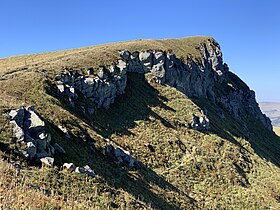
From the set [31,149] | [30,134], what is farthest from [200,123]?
[31,149]

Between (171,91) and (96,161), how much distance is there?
3831 cm

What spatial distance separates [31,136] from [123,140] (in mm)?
20569

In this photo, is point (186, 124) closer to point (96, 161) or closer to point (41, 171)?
point (96, 161)

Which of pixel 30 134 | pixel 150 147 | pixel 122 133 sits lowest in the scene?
pixel 150 147

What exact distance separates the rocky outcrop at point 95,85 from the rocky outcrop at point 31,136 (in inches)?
616

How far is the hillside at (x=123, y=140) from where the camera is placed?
19222 mm

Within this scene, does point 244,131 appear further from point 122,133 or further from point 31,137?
point 31,137

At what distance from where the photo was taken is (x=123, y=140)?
41.6 metres

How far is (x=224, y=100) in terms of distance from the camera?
→ 92.7 m

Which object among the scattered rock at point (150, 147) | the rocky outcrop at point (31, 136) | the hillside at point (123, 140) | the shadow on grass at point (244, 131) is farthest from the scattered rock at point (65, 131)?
the shadow on grass at point (244, 131)

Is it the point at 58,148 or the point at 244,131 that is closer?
the point at 58,148

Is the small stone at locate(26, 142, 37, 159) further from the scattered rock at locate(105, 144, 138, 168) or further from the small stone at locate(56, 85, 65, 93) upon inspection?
the small stone at locate(56, 85, 65, 93)

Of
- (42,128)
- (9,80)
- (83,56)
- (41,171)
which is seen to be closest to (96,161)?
(42,128)

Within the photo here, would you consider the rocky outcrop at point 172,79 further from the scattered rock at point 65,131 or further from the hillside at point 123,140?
the scattered rock at point 65,131
